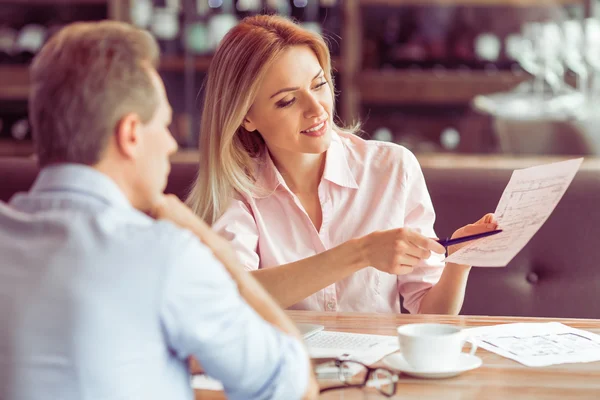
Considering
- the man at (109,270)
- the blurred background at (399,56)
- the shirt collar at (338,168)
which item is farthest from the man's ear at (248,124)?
the blurred background at (399,56)

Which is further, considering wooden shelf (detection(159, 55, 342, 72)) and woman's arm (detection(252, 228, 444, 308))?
wooden shelf (detection(159, 55, 342, 72))

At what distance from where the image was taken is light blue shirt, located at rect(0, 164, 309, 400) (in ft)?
2.61

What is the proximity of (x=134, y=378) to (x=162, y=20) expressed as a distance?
12.8 ft

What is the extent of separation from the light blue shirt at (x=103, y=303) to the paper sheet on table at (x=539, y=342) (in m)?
0.56

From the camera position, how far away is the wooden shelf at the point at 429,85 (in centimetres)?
461

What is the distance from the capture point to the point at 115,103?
863mm

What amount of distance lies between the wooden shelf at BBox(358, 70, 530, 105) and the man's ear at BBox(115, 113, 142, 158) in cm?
379

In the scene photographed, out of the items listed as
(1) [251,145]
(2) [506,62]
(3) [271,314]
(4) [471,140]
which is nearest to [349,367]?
(3) [271,314]

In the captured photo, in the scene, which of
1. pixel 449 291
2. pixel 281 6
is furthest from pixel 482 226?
pixel 281 6

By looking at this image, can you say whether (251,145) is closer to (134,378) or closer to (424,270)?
(424,270)

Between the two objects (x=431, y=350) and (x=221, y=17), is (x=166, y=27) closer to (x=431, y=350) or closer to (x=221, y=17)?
(x=221, y=17)

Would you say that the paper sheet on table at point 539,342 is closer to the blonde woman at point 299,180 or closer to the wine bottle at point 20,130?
the blonde woman at point 299,180

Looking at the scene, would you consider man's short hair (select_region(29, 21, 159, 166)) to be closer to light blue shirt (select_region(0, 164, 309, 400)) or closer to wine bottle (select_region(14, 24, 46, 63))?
light blue shirt (select_region(0, 164, 309, 400))

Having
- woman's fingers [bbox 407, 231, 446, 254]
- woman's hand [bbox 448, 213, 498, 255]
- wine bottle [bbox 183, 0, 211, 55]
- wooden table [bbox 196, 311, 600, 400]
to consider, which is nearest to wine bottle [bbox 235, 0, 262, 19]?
wine bottle [bbox 183, 0, 211, 55]
